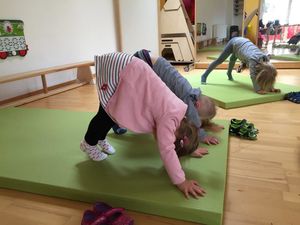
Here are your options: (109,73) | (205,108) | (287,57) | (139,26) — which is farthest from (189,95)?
(139,26)

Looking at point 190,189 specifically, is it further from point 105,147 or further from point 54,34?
point 54,34

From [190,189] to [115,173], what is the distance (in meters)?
0.33

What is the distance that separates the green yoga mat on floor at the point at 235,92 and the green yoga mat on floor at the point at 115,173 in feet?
2.22

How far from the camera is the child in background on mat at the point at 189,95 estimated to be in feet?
4.53

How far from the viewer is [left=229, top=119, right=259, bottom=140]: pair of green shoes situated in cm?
155

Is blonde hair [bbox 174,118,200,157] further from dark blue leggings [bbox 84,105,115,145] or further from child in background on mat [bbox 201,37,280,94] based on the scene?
child in background on mat [bbox 201,37,280,94]

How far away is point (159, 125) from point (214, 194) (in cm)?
32

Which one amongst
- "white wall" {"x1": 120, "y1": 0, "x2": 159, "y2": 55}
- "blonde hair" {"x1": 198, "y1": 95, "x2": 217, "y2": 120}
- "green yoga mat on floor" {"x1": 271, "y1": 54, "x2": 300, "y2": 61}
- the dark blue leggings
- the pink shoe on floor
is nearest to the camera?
the pink shoe on floor

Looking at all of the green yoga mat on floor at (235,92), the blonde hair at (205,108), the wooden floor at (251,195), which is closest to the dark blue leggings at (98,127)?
the wooden floor at (251,195)

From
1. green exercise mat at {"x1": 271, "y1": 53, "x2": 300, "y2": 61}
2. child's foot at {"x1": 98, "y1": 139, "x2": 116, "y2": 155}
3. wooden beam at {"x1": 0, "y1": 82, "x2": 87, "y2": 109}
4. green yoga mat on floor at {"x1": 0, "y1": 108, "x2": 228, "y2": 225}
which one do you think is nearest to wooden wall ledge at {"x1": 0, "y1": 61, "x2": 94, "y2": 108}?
wooden beam at {"x1": 0, "y1": 82, "x2": 87, "y2": 109}

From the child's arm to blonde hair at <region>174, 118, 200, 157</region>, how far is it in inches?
3.4

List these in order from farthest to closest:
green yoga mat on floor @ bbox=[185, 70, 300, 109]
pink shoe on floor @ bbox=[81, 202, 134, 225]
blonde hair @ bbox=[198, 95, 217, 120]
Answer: green yoga mat on floor @ bbox=[185, 70, 300, 109]
blonde hair @ bbox=[198, 95, 217, 120]
pink shoe on floor @ bbox=[81, 202, 134, 225]

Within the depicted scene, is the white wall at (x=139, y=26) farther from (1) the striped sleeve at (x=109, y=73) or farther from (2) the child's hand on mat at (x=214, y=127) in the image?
(1) the striped sleeve at (x=109, y=73)

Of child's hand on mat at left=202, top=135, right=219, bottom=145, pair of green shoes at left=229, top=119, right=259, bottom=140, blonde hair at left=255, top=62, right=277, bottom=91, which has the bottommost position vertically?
pair of green shoes at left=229, top=119, right=259, bottom=140
